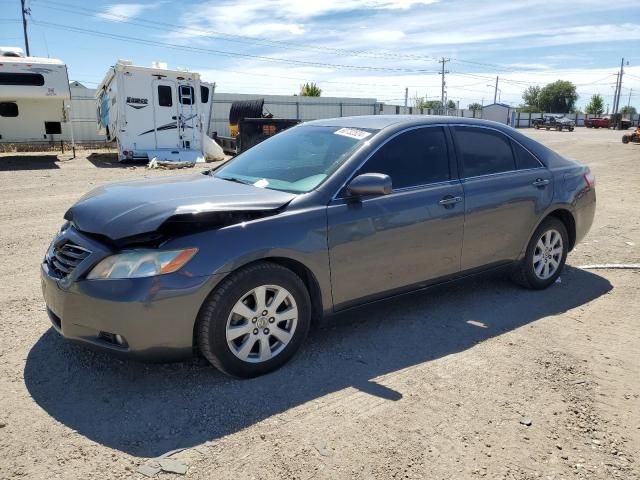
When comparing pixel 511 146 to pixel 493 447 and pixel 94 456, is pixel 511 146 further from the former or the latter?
pixel 94 456

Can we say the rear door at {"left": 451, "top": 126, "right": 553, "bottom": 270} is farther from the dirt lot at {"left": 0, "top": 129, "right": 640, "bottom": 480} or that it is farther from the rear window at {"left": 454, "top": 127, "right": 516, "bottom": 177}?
the dirt lot at {"left": 0, "top": 129, "right": 640, "bottom": 480}

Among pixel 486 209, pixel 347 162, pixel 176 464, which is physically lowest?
pixel 176 464

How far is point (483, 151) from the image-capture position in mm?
4617

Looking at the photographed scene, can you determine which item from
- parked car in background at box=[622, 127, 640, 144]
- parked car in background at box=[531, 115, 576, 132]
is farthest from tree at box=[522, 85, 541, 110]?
parked car in background at box=[622, 127, 640, 144]

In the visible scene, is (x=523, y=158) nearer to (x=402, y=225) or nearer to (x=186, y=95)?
(x=402, y=225)

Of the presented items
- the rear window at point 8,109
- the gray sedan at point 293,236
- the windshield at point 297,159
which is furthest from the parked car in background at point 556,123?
the windshield at point 297,159

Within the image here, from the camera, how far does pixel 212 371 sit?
11.3 feet

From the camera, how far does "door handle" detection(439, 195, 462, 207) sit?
13.6 ft

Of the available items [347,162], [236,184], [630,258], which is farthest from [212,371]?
[630,258]

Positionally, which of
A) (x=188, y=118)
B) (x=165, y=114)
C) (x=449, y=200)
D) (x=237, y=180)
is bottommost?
(x=449, y=200)

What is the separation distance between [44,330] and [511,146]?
4186mm

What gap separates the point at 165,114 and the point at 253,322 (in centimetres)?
1581

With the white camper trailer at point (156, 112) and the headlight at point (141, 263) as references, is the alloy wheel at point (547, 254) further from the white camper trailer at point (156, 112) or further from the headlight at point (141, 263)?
the white camper trailer at point (156, 112)

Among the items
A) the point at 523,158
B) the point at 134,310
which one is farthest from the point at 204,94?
the point at 134,310
